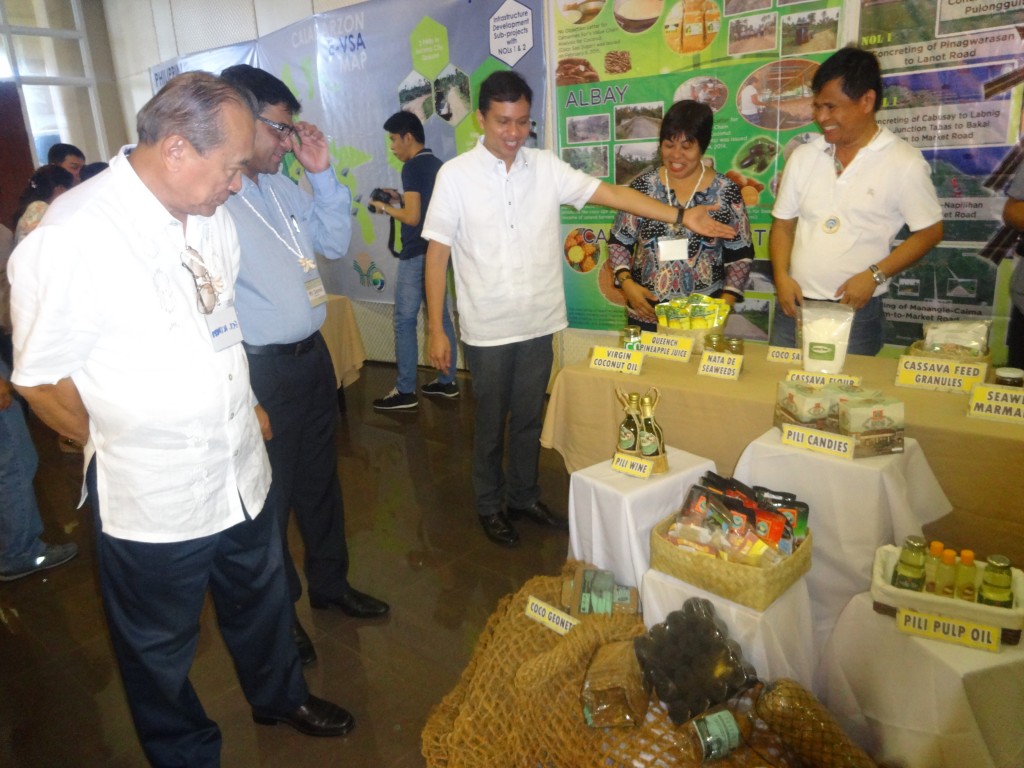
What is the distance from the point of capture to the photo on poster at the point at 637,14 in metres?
3.35

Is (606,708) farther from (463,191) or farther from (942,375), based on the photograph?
(463,191)

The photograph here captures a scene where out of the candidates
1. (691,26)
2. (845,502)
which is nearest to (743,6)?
(691,26)

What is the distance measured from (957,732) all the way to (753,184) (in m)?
2.60

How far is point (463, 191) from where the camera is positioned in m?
2.29

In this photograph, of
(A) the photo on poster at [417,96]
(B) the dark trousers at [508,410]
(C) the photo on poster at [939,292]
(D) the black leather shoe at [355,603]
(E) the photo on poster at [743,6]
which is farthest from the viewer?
(A) the photo on poster at [417,96]

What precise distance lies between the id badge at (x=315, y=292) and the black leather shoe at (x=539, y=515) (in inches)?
52.2

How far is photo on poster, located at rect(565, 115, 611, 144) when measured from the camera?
3.67 metres

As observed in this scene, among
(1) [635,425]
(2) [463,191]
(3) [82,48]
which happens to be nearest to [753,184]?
(2) [463,191]

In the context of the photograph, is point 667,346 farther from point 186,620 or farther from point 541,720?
point 186,620

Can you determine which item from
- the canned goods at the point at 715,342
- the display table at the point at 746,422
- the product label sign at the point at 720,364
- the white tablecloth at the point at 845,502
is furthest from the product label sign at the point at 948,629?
the canned goods at the point at 715,342

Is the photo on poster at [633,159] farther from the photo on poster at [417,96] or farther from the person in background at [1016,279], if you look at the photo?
the person in background at [1016,279]

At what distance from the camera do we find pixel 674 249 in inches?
92.7

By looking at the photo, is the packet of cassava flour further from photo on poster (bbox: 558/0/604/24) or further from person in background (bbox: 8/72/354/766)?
photo on poster (bbox: 558/0/604/24)

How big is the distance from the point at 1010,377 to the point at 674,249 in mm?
1102
